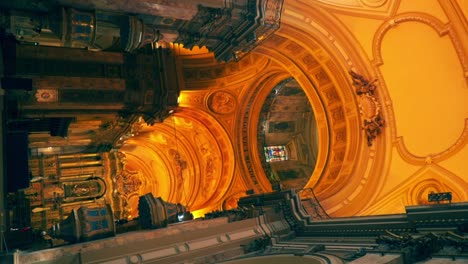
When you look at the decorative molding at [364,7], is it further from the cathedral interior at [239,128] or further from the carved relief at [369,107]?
the carved relief at [369,107]

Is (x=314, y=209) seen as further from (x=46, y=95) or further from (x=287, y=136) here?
(x=287, y=136)

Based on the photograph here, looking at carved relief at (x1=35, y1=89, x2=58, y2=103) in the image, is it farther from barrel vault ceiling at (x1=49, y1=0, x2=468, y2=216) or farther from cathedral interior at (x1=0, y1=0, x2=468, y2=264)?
barrel vault ceiling at (x1=49, y1=0, x2=468, y2=216)

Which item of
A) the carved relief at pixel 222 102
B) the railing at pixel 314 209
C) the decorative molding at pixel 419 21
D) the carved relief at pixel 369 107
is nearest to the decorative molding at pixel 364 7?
the decorative molding at pixel 419 21

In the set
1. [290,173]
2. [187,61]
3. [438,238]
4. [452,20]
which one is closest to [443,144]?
[452,20]

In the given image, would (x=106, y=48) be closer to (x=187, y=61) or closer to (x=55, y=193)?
(x=187, y=61)

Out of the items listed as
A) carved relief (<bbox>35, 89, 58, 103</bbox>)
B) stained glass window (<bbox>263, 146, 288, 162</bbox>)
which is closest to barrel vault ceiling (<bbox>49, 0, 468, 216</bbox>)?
stained glass window (<bbox>263, 146, 288, 162</bbox>)

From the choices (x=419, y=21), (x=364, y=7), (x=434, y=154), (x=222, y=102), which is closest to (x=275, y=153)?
(x=222, y=102)
